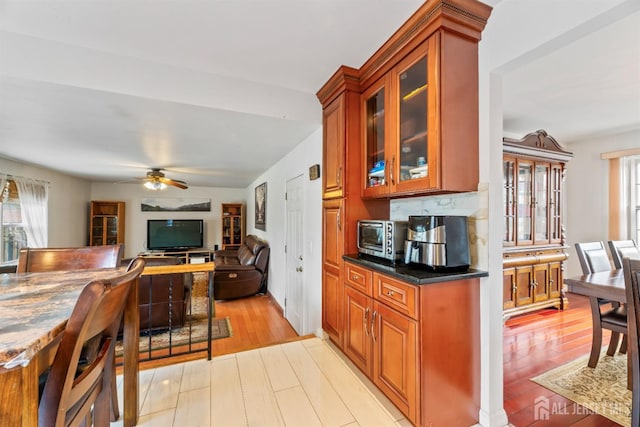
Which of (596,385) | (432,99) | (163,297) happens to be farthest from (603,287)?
(163,297)

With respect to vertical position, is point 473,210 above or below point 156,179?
below

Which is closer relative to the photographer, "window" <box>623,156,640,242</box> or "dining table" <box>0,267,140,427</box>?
"dining table" <box>0,267,140,427</box>

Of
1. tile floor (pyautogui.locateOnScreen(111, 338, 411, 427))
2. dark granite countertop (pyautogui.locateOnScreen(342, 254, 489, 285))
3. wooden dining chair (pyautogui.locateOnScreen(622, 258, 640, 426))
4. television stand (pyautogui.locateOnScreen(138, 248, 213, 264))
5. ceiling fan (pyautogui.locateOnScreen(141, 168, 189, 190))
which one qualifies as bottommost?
tile floor (pyautogui.locateOnScreen(111, 338, 411, 427))

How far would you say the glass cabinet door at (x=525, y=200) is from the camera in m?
3.32

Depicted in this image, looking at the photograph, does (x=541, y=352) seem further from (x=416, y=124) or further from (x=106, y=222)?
(x=106, y=222)

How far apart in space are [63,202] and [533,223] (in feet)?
26.3

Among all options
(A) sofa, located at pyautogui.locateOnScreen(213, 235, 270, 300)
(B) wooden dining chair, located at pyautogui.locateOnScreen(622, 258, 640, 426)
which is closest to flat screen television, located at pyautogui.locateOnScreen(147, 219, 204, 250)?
(A) sofa, located at pyautogui.locateOnScreen(213, 235, 270, 300)

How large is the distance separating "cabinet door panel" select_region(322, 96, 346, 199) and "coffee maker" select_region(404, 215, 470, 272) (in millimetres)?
856

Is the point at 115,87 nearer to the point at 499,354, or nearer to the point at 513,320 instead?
the point at 499,354

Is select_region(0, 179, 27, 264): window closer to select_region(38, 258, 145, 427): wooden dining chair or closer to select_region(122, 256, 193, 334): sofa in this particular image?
select_region(122, 256, 193, 334): sofa

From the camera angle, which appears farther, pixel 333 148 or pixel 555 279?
pixel 555 279

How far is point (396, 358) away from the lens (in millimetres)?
1572

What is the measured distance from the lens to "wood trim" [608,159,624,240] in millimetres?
3830

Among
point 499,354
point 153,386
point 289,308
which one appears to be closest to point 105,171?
point 289,308
